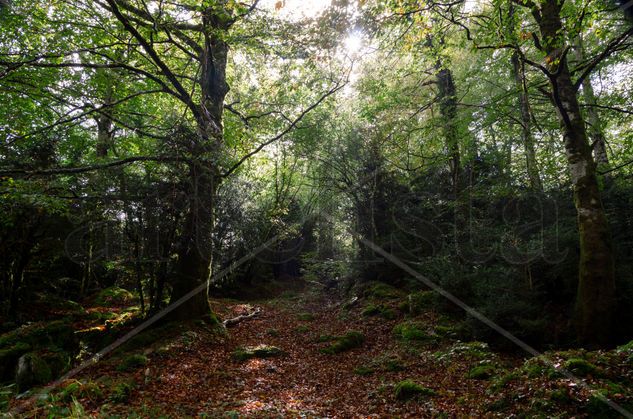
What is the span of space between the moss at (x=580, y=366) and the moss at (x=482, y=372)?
1260 millimetres

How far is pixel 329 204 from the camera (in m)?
17.7

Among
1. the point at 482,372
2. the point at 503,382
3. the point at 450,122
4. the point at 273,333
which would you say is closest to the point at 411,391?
the point at 482,372

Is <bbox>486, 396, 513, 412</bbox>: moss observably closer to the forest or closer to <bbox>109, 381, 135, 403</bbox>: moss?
the forest

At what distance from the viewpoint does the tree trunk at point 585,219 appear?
5691 millimetres

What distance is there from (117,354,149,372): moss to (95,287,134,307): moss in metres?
5.45

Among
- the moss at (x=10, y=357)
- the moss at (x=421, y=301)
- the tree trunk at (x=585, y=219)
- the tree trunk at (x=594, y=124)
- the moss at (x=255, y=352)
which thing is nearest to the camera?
the tree trunk at (x=585, y=219)

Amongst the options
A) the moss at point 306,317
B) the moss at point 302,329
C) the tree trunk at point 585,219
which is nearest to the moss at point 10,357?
the moss at point 302,329

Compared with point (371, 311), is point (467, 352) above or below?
below

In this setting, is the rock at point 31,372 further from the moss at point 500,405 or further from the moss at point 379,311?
the moss at point 379,311

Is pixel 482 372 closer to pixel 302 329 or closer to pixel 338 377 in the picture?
pixel 338 377

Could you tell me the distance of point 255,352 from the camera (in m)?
7.82

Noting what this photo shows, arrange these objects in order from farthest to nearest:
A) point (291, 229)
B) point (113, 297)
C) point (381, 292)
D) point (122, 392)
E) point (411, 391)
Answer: point (291, 229), point (381, 292), point (113, 297), point (411, 391), point (122, 392)

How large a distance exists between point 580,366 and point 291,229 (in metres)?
9.67

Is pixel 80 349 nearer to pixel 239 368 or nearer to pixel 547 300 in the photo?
pixel 239 368
